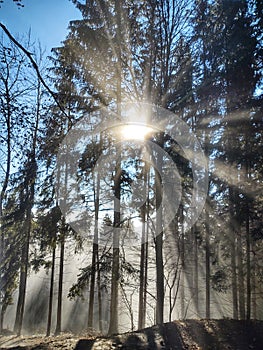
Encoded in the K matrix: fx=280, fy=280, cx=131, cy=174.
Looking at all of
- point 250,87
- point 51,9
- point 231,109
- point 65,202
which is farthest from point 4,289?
point 250,87

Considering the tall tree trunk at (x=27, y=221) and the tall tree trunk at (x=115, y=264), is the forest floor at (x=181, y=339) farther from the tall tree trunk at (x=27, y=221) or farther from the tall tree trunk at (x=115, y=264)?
the tall tree trunk at (x=27, y=221)

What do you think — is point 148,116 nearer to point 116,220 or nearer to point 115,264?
point 116,220

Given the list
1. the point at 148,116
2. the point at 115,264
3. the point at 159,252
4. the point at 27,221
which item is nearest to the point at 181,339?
the point at 159,252

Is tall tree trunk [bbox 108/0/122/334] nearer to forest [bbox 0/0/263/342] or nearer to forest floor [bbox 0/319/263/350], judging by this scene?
forest [bbox 0/0/263/342]

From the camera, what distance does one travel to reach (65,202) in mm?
9180

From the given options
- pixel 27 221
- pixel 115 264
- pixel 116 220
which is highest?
pixel 27 221

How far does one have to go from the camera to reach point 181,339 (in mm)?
4852

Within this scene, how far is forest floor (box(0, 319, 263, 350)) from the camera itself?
4488 millimetres

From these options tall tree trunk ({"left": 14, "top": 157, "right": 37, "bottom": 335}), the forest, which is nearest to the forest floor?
the forest

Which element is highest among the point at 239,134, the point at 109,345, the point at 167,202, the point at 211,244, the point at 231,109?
the point at 231,109

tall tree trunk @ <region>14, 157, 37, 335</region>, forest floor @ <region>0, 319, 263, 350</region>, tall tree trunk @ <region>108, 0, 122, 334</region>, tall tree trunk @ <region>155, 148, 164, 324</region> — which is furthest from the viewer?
tall tree trunk @ <region>108, 0, 122, 334</region>

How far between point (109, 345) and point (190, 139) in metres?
6.54

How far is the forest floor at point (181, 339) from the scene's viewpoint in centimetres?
449

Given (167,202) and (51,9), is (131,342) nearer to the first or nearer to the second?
(167,202)
